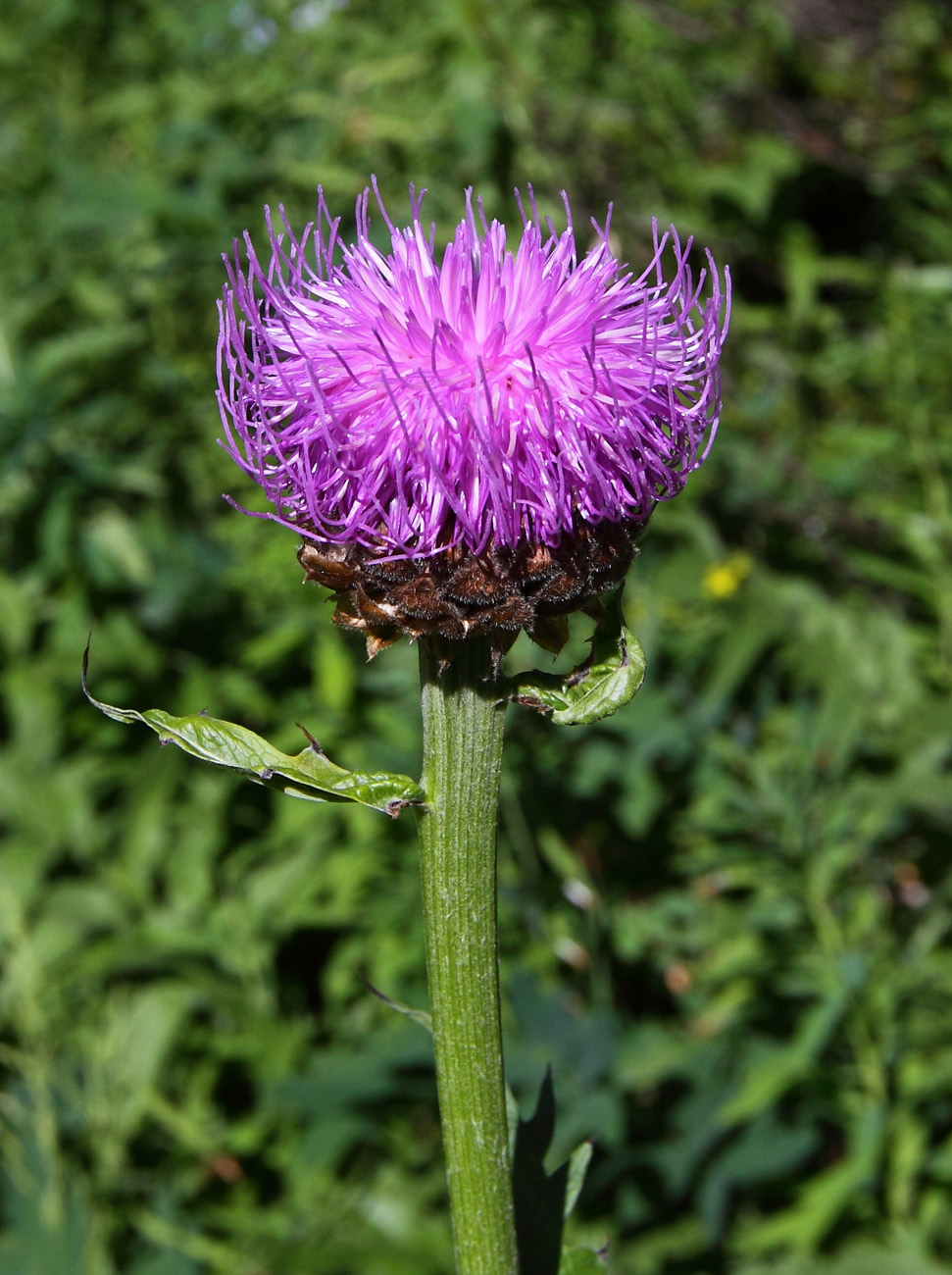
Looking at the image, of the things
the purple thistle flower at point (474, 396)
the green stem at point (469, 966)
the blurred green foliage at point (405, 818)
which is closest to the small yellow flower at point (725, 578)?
the blurred green foliage at point (405, 818)

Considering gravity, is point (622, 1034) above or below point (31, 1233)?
below

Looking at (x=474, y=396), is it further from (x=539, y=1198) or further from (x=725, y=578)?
(x=725, y=578)

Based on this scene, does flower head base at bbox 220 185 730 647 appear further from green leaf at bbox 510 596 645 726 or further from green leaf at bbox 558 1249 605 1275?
green leaf at bbox 558 1249 605 1275

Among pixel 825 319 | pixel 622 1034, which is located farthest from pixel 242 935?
pixel 825 319

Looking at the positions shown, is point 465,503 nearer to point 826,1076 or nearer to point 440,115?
point 826,1076

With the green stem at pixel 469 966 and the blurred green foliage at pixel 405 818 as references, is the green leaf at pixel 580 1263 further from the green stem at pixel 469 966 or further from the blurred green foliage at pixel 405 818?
the blurred green foliage at pixel 405 818

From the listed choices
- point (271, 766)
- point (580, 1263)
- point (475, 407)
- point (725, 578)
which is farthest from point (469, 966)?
point (725, 578)
